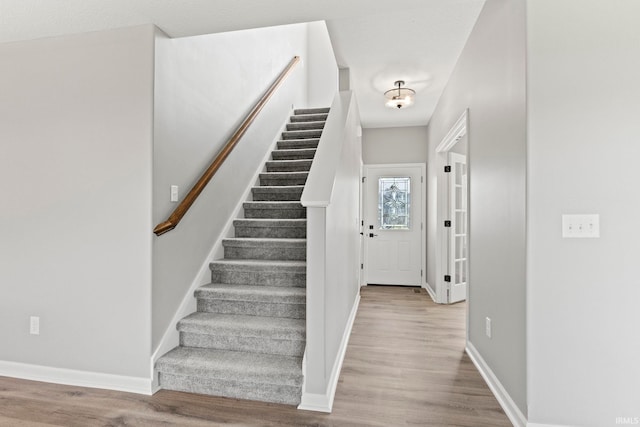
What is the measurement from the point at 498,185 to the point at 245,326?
1.92 metres

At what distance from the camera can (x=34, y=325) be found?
7.56 ft

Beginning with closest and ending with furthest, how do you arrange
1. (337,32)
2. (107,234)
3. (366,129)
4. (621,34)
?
(621,34), (107,234), (337,32), (366,129)

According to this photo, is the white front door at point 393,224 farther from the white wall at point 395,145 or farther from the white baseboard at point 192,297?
the white baseboard at point 192,297

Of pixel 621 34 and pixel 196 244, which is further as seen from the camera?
pixel 196 244

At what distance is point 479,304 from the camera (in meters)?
2.56

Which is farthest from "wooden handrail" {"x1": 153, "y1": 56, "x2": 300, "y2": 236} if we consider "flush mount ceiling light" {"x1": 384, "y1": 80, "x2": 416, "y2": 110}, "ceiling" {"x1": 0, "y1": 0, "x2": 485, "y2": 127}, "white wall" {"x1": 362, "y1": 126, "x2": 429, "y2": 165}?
"white wall" {"x1": 362, "y1": 126, "x2": 429, "y2": 165}

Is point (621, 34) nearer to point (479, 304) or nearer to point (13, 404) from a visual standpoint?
point (479, 304)

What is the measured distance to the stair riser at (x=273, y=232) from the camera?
3.11 metres

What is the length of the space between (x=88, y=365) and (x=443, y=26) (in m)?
3.62

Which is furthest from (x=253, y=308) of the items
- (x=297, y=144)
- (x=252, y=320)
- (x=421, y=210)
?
(x=421, y=210)

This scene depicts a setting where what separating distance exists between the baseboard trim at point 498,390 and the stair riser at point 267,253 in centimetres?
158

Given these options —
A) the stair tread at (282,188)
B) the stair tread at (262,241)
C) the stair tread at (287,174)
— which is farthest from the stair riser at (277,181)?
the stair tread at (262,241)

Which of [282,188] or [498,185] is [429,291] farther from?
[498,185]

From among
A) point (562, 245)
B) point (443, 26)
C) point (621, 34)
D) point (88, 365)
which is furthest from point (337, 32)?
point (88, 365)
